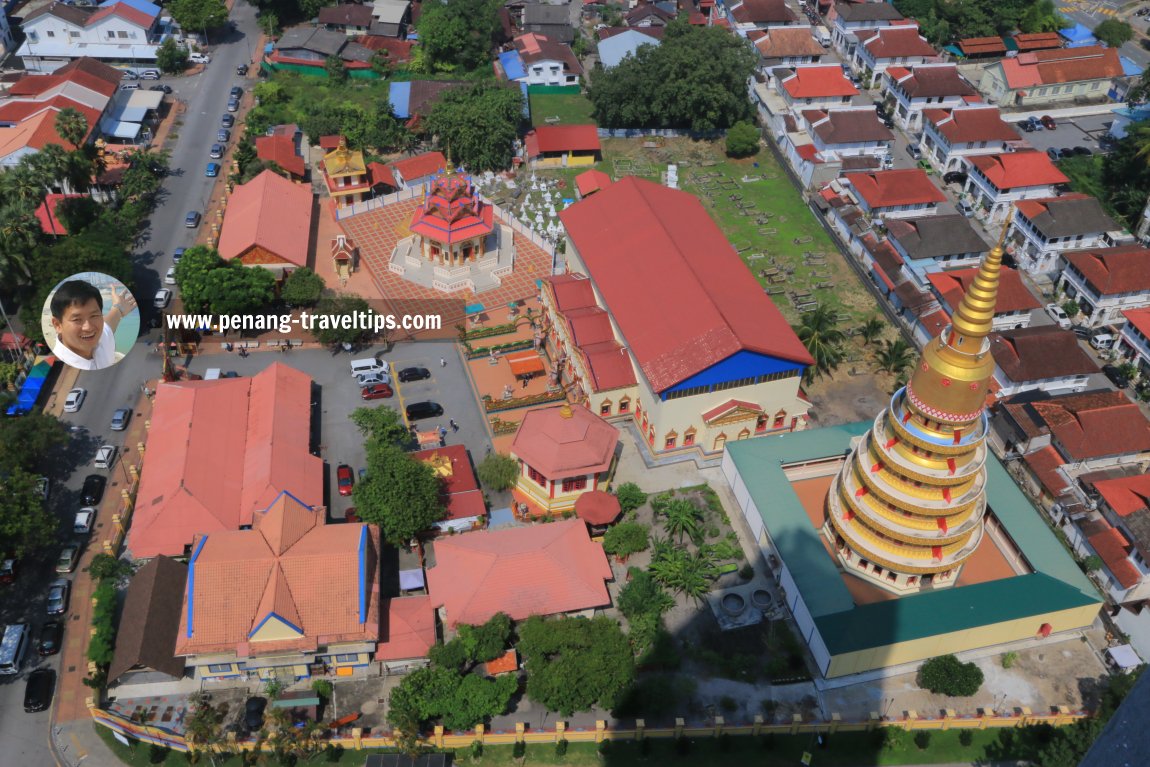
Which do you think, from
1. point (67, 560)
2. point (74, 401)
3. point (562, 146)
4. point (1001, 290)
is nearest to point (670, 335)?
point (1001, 290)

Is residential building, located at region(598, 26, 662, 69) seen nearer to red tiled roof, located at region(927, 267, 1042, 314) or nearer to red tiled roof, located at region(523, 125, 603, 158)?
red tiled roof, located at region(523, 125, 603, 158)

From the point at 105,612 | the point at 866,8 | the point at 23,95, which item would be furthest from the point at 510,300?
the point at 866,8

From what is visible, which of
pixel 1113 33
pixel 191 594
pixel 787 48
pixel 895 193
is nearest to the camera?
pixel 191 594

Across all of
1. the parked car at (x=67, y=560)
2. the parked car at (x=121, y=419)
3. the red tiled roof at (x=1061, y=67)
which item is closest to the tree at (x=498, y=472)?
the parked car at (x=67, y=560)

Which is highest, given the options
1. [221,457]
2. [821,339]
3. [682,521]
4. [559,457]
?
[559,457]

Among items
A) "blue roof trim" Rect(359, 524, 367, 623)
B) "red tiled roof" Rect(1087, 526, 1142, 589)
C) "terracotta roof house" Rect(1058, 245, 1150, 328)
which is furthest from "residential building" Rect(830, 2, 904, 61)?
"blue roof trim" Rect(359, 524, 367, 623)

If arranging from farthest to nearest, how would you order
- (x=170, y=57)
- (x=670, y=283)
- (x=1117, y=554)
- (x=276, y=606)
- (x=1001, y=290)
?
1. (x=170, y=57)
2. (x=1001, y=290)
3. (x=670, y=283)
4. (x=1117, y=554)
5. (x=276, y=606)

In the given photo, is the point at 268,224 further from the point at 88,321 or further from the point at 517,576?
the point at 517,576
